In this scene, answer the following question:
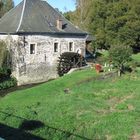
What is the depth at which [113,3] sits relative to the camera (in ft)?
167

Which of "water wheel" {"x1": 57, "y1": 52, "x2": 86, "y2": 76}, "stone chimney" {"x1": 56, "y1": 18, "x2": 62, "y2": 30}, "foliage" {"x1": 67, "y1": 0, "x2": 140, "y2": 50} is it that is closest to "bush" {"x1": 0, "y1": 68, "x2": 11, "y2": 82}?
"water wheel" {"x1": 57, "y1": 52, "x2": 86, "y2": 76}

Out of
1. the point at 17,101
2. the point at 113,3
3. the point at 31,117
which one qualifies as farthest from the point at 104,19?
the point at 31,117

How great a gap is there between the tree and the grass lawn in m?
0.96

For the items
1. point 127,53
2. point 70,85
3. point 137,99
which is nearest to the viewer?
point 137,99

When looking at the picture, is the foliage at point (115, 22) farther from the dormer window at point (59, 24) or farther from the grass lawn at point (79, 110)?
the grass lawn at point (79, 110)

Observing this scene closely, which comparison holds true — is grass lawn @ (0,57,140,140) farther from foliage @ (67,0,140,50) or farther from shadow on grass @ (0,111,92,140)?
foliage @ (67,0,140,50)

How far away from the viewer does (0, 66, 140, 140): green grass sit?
16.0m

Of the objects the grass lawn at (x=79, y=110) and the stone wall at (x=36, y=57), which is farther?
the stone wall at (x=36, y=57)

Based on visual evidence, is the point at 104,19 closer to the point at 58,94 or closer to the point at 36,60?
the point at 36,60

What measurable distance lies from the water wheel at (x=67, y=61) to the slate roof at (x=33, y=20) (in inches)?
76.5

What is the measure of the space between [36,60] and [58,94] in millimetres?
10571

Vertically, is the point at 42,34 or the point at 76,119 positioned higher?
the point at 42,34

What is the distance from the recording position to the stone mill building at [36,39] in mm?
32969

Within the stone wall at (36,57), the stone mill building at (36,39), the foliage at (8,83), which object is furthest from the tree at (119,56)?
the foliage at (8,83)
